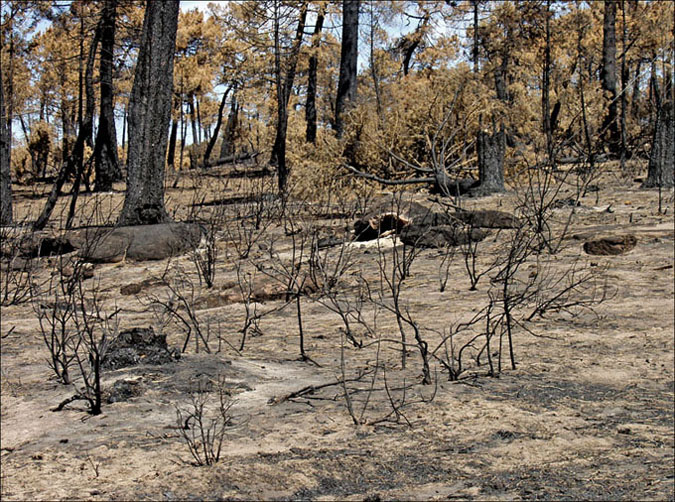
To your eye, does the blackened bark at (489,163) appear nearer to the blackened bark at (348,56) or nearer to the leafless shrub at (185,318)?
the blackened bark at (348,56)

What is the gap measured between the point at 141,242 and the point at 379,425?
5.77 m

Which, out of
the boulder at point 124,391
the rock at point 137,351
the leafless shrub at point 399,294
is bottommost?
the boulder at point 124,391

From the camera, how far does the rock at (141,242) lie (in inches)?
313

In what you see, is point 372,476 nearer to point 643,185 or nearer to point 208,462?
point 208,462

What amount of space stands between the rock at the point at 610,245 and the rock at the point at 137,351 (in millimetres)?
3979

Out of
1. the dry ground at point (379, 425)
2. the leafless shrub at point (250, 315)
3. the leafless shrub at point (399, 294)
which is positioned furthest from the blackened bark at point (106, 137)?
the dry ground at point (379, 425)

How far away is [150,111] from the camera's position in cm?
959

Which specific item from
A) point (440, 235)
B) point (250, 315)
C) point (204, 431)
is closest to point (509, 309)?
point (204, 431)

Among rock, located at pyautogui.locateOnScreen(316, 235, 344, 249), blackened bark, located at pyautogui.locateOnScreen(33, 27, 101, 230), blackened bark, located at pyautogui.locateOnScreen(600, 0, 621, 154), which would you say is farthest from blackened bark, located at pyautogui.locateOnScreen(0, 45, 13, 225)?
blackened bark, located at pyautogui.locateOnScreen(600, 0, 621, 154)

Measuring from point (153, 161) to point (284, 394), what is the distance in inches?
274

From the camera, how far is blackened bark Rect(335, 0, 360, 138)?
44.6 ft

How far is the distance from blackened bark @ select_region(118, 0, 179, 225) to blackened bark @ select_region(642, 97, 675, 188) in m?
6.91

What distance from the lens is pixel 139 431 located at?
2959 mm

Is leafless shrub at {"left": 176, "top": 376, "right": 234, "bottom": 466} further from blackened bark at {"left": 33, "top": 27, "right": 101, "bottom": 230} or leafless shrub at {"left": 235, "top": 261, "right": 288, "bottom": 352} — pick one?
blackened bark at {"left": 33, "top": 27, "right": 101, "bottom": 230}
